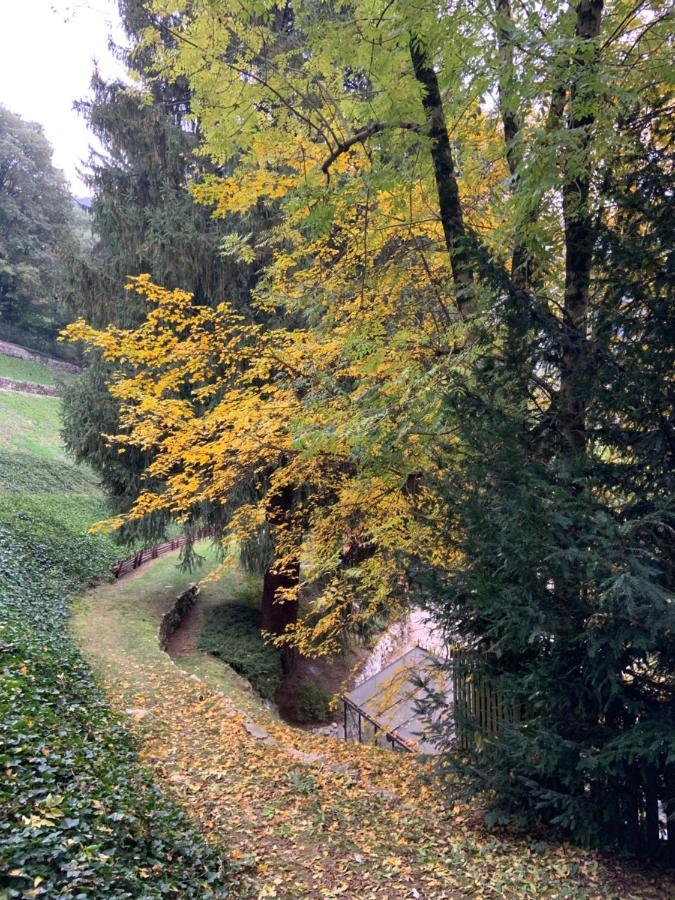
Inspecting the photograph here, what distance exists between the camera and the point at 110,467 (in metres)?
12.4

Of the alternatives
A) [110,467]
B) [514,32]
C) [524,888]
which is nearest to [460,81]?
[514,32]

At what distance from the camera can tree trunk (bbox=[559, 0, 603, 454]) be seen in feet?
13.3

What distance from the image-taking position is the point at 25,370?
112ft

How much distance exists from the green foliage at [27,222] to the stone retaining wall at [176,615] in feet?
87.7

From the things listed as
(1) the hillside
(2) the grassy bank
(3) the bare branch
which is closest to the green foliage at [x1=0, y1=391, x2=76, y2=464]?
(2) the grassy bank

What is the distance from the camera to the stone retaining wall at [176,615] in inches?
493

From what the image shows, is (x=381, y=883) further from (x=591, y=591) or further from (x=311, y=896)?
(x=591, y=591)

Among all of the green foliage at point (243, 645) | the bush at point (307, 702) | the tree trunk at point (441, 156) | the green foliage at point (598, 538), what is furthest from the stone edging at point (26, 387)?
the green foliage at point (598, 538)

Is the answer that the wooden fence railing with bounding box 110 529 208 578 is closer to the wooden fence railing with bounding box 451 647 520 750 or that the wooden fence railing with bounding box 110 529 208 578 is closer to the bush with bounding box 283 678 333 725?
the bush with bounding box 283 678 333 725

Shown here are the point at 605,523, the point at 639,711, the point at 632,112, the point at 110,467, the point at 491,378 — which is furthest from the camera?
the point at 110,467

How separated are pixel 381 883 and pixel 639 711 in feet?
6.76

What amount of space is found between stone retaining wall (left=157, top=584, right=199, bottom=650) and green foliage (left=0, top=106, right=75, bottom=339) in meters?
26.7

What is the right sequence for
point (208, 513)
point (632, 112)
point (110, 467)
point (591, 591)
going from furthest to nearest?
point (110, 467)
point (208, 513)
point (632, 112)
point (591, 591)

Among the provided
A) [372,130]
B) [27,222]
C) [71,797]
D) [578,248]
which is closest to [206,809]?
[71,797]
